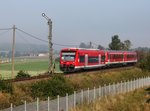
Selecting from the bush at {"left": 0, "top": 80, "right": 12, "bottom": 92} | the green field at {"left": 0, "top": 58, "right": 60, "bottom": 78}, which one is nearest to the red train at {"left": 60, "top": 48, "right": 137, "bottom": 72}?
the green field at {"left": 0, "top": 58, "right": 60, "bottom": 78}

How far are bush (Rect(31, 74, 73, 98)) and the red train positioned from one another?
15.3 metres

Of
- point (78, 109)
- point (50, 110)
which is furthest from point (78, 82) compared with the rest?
point (50, 110)

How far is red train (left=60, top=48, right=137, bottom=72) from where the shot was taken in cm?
5294

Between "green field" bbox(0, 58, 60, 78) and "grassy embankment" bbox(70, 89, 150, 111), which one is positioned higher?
"green field" bbox(0, 58, 60, 78)

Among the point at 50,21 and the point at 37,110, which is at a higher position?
the point at 50,21

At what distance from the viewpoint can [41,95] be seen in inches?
1331

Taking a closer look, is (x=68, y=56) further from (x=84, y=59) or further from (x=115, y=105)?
(x=115, y=105)

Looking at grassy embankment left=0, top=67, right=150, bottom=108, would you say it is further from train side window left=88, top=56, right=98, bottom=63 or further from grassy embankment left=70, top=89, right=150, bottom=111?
grassy embankment left=70, top=89, right=150, bottom=111

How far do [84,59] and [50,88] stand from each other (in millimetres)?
20582

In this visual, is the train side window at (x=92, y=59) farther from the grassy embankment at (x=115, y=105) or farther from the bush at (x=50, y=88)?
the grassy embankment at (x=115, y=105)

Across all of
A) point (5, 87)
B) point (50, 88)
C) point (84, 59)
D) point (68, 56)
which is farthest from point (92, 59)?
point (5, 87)

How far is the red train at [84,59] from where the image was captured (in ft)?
174

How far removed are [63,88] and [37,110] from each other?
48.8 feet

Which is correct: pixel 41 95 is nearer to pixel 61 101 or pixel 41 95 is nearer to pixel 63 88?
pixel 63 88
